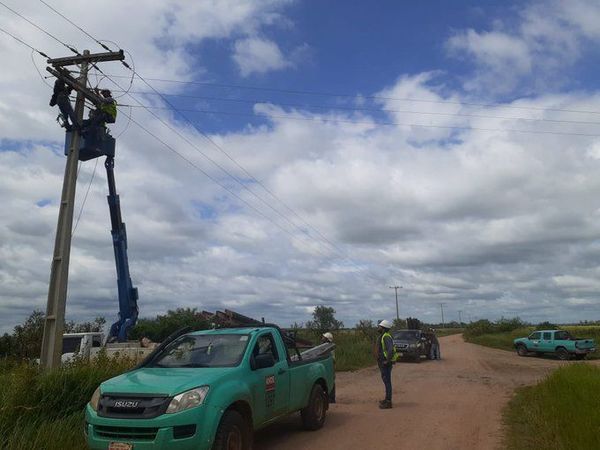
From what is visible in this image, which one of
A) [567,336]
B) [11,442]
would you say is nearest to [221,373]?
[11,442]

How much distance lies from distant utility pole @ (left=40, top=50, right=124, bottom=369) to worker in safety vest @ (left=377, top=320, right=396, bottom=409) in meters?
7.21

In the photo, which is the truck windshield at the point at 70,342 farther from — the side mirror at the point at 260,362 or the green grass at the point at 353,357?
the side mirror at the point at 260,362

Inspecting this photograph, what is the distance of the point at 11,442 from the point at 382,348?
7515 millimetres

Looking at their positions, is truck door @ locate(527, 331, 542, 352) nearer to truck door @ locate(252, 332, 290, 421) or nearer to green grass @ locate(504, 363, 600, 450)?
green grass @ locate(504, 363, 600, 450)

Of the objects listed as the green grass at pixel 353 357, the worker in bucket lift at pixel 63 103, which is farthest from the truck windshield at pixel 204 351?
the green grass at pixel 353 357

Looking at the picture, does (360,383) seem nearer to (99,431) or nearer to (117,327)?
(117,327)

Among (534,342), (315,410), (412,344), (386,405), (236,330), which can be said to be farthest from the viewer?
(534,342)

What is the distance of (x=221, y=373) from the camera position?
21.7 feet

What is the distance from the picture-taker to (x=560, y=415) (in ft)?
25.5

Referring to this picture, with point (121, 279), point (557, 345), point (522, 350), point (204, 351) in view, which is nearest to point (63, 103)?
point (121, 279)

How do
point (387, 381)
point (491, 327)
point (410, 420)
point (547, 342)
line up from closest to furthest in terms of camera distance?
point (410, 420)
point (387, 381)
point (547, 342)
point (491, 327)

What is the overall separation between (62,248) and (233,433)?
837 cm

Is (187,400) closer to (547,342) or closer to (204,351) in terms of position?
(204,351)

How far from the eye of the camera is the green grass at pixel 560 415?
6344 mm
